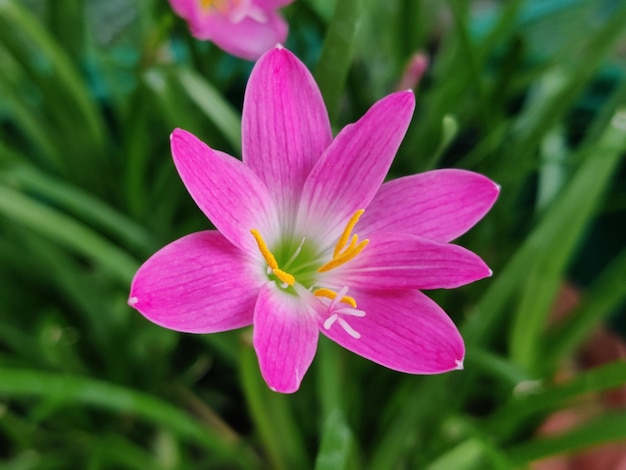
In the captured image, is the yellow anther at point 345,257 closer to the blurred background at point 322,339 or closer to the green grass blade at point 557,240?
the blurred background at point 322,339

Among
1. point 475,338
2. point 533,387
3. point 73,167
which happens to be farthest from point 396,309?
point 73,167

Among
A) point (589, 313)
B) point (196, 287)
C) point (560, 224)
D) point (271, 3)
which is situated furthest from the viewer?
point (589, 313)

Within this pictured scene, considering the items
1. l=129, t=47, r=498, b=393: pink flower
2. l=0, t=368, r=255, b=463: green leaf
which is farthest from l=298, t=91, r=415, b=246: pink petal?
l=0, t=368, r=255, b=463: green leaf

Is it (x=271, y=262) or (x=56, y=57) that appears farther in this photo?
(x=56, y=57)

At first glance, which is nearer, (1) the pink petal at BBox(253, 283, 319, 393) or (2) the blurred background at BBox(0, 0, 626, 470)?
(1) the pink petal at BBox(253, 283, 319, 393)

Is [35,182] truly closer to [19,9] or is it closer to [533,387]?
[19,9]

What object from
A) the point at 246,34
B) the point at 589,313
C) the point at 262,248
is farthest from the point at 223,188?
the point at 589,313

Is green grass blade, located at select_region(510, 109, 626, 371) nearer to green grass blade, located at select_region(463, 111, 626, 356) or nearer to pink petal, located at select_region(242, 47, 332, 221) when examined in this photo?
green grass blade, located at select_region(463, 111, 626, 356)

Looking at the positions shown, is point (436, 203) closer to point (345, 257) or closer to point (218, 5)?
point (345, 257)
